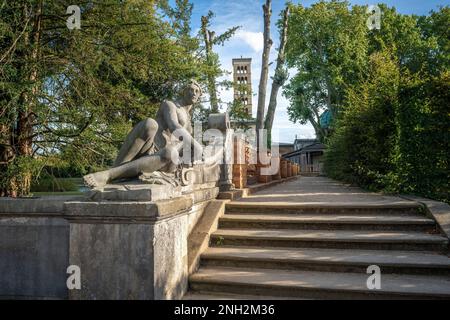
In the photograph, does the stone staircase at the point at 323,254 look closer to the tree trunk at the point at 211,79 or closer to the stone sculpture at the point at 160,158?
the stone sculpture at the point at 160,158

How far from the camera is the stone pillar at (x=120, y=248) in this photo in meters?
2.47

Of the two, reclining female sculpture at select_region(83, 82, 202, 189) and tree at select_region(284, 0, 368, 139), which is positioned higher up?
tree at select_region(284, 0, 368, 139)

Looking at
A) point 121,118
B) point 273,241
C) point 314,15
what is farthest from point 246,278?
point 314,15

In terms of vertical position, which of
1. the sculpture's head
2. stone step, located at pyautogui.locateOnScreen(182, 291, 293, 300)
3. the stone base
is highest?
the sculpture's head

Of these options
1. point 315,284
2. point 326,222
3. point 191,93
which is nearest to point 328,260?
point 315,284

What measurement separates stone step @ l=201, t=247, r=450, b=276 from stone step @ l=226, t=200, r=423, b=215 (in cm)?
93

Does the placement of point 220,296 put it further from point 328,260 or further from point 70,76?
point 70,76

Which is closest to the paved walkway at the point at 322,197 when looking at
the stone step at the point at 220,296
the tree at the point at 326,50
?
the stone step at the point at 220,296

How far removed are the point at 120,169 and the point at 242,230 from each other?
6.38 feet

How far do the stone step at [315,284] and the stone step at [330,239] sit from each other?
0.49m

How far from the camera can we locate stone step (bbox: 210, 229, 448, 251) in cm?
341

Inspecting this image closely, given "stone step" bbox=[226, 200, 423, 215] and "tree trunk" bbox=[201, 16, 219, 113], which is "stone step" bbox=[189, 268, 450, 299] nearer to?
"stone step" bbox=[226, 200, 423, 215]

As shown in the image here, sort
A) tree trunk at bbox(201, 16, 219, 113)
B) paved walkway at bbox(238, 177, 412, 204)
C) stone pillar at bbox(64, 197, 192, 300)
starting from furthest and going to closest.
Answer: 1. tree trunk at bbox(201, 16, 219, 113)
2. paved walkway at bbox(238, 177, 412, 204)
3. stone pillar at bbox(64, 197, 192, 300)

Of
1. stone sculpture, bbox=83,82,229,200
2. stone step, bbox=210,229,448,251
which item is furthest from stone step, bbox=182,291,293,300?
stone sculpture, bbox=83,82,229,200
